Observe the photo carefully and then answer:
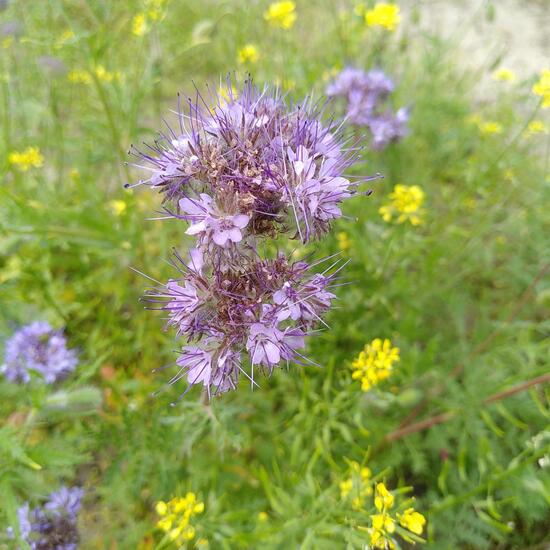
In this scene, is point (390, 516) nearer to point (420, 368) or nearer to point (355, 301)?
point (420, 368)

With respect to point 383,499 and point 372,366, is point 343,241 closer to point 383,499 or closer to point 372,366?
point 372,366

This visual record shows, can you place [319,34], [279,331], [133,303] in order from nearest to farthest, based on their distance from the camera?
[279,331] → [133,303] → [319,34]

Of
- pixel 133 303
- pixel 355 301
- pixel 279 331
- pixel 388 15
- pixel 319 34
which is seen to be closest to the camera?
pixel 279 331

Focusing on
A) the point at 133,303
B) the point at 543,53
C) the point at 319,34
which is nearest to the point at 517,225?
the point at 133,303

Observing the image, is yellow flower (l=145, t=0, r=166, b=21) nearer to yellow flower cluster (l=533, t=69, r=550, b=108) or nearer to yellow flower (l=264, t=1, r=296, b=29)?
yellow flower (l=264, t=1, r=296, b=29)

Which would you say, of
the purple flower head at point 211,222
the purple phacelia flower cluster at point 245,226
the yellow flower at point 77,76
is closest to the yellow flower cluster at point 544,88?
the purple phacelia flower cluster at point 245,226

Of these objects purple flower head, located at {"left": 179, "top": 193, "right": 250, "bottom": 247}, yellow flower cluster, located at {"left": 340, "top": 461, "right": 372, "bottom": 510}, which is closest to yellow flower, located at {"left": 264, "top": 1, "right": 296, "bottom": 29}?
purple flower head, located at {"left": 179, "top": 193, "right": 250, "bottom": 247}

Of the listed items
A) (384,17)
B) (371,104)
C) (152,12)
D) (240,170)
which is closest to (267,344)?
(240,170)
